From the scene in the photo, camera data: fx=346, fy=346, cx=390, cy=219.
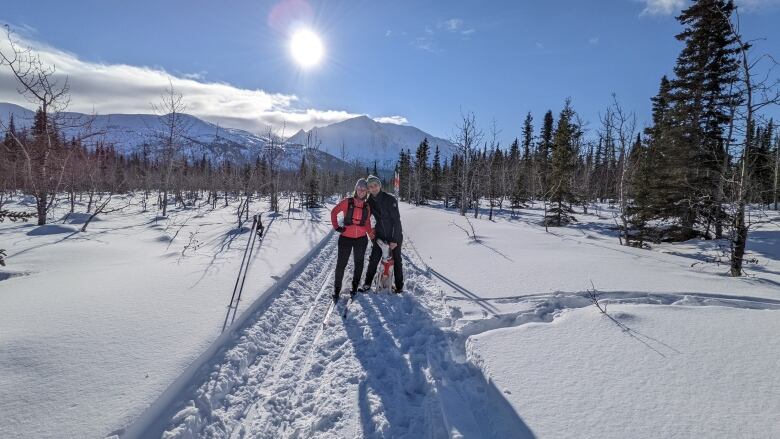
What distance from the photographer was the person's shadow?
2.73 meters

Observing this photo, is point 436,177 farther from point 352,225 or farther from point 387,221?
point 352,225

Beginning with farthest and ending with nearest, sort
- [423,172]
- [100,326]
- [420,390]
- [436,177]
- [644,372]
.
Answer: [436,177]
[423,172]
[100,326]
[420,390]
[644,372]

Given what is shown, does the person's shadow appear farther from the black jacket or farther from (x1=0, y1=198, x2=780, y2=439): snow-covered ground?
the black jacket

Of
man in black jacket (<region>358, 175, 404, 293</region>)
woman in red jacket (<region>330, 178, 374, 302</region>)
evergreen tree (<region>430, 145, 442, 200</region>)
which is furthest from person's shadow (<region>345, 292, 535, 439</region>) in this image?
evergreen tree (<region>430, 145, 442, 200</region>)

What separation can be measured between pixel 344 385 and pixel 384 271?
119 inches

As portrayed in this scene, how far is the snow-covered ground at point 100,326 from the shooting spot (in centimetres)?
251

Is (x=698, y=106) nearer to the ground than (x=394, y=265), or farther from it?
farther from it

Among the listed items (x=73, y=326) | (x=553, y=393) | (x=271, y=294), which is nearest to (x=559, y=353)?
(x=553, y=393)

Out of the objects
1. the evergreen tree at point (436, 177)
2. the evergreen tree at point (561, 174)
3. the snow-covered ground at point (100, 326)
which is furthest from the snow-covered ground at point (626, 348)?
the evergreen tree at point (436, 177)

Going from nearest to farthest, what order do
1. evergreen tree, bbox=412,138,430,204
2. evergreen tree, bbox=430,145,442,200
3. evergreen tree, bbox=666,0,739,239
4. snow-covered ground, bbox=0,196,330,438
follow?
snow-covered ground, bbox=0,196,330,438 → evergreen tree, bbox=666,0,739,239 → evergreen tree, bbox=412,138,430,204 → evergreen tree, bbox=430,145,442,200

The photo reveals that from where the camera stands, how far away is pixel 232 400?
3072mm

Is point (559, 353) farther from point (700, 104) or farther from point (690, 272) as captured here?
point (700, 104)

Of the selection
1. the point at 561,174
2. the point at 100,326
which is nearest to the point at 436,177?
the point at 561,174

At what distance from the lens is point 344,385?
3.35 m
